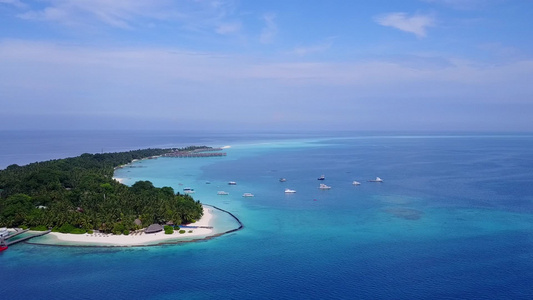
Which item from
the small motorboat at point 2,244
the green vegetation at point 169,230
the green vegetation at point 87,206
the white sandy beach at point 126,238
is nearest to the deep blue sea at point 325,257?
the small motorboat at point 2,244

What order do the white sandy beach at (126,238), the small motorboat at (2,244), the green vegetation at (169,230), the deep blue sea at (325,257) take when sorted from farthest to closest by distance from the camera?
the green vegetation at (169,230) → the white sandy beach at (126,238) → the small motorboat at (2,244) → the deep blue sea at (325,257)

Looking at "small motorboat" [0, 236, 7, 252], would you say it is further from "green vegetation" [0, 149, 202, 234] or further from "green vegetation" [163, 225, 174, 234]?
"green vegetation" [163, 225, 174, 234]

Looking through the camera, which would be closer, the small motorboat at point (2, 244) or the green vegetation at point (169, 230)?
the small motorboat at point (2, 244)

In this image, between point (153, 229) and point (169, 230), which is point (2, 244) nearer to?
point (153, 229)

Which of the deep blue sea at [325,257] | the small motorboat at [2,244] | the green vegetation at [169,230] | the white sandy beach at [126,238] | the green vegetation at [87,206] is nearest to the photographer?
the deep blue sea at [325,257]

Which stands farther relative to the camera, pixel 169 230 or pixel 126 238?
pixel 169 230

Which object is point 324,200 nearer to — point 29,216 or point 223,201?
point 223,201

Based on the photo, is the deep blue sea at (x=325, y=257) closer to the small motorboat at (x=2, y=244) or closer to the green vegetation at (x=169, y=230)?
the small motorboat at (x=2, y=244)

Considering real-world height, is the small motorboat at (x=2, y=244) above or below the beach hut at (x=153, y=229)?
below

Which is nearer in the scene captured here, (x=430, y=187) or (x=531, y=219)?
(x=531, y=219)

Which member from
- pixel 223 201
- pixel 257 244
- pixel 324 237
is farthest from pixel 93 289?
pixel 223 201

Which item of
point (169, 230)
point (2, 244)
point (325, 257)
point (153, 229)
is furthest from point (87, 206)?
point (325, 257)
